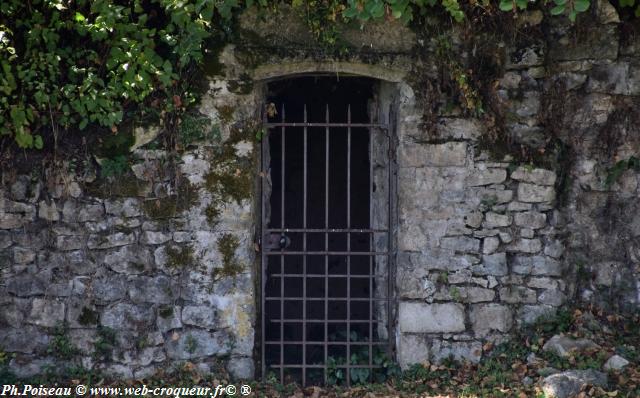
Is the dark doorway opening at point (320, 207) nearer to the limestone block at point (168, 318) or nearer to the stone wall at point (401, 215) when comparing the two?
the stone wall at point (401, 215)

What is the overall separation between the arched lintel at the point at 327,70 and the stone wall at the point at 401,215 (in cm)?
1

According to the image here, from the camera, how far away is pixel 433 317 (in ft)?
18.5

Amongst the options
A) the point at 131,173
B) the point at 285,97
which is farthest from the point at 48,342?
the point at 285,97

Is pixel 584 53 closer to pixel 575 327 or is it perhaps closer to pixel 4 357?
pixel 575 327

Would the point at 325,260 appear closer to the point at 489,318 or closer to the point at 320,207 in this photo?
the point at 489,318

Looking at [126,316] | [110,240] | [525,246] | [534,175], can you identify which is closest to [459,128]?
[534,175]

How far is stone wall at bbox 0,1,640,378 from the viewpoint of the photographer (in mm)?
5512

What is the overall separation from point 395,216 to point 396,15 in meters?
1.50

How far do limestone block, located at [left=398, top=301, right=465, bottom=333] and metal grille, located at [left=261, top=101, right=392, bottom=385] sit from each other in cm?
24

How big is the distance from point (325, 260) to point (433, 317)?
94cm

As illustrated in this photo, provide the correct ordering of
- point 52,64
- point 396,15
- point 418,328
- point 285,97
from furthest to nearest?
point 285,97
point 418,328
point 52,64
point 396,15

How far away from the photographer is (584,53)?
222 inches

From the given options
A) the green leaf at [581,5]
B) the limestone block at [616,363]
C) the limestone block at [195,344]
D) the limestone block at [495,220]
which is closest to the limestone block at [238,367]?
the limestone block at [195,344]

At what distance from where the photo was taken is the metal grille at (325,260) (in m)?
5.77
